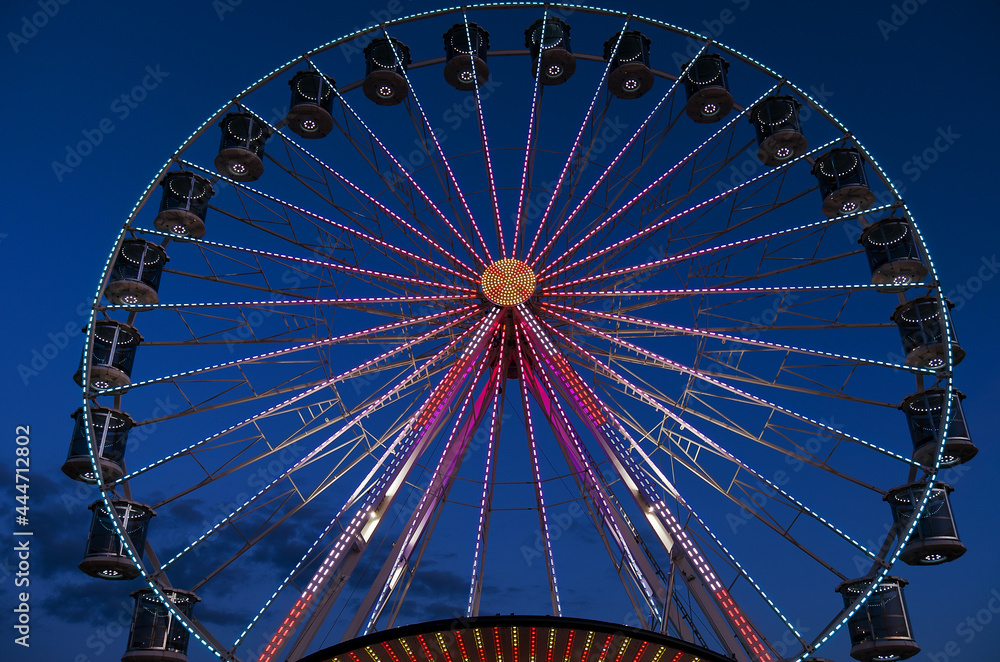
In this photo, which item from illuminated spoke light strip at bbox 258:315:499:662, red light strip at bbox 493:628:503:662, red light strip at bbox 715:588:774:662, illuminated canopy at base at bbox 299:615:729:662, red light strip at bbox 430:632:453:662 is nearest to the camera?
illuminated canopy at base at bbox 299:615:729:662

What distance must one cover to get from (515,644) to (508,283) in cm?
714

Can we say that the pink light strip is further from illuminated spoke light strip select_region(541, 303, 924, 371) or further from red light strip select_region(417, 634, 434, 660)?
red light strip select_region(417, 634, 434, 660)

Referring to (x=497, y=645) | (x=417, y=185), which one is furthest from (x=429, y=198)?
(x=497, y=645)

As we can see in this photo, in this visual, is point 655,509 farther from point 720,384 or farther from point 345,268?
point 345,268

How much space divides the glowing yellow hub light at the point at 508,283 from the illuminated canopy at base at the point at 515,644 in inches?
267

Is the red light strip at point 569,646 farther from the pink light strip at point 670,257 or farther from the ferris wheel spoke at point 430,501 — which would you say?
the pink light strip at point 670,257

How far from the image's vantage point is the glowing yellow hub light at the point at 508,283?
16609 mm

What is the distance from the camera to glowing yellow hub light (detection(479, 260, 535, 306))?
16.6 m

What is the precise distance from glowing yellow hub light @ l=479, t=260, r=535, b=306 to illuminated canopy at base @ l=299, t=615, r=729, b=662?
678cm

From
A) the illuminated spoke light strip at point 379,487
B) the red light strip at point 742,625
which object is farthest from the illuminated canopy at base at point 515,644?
the illuminated spoke light strip at point 379,487

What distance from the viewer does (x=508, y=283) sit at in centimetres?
1667

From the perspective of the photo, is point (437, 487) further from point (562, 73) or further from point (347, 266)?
point (562, 73)

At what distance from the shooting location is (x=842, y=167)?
700 inches

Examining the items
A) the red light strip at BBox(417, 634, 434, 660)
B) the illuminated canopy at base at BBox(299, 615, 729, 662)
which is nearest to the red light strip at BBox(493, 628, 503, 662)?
the illuminated canopy at base at BBox(299, 615, 729, 662)
